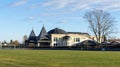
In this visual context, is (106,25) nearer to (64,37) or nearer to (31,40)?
(64,37)

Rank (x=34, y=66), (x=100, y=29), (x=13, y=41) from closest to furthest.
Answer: (x=34, y=66), (x=100, y=29), (x=13, y=41)

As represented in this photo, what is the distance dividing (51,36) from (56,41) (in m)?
3.87

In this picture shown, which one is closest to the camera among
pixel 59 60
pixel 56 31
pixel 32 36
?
pixel 59 60

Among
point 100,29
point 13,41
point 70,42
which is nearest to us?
point 100,29

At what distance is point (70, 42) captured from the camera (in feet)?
495

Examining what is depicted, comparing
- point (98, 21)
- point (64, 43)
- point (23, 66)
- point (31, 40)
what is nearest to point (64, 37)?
point (64, 43)

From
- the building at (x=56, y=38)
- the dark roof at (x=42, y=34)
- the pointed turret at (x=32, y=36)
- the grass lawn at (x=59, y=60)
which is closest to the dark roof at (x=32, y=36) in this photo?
the pointed turret at (x=32, y=36)

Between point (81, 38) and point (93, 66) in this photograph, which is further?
point (81, 38)

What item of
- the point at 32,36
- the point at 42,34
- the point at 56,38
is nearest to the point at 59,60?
the point at 56,38

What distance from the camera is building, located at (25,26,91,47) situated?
493 ft

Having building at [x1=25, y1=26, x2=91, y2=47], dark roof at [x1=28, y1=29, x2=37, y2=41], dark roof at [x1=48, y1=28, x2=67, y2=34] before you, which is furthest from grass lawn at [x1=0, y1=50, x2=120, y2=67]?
dark roof at [x1=28, y1=29, x2=37, y2=41]

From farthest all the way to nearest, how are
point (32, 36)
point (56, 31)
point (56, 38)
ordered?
point (32, 36), point (56, 31), point (56, 38)

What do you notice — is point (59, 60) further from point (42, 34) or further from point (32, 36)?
point (32, 36)

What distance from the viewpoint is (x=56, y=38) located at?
15225 centimetres
